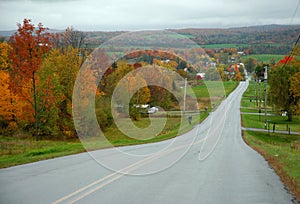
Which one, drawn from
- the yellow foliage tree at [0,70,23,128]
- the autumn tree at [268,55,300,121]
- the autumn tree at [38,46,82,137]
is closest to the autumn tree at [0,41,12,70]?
the autumn tree at [38,46,82,137]

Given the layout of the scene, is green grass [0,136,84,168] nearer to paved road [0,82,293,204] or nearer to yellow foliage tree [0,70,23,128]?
paved road [0,82,293,204]

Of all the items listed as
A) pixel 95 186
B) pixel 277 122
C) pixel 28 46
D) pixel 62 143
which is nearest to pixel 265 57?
pixel 277 122

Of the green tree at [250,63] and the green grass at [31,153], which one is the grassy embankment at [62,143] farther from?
the green tree at [250,63]

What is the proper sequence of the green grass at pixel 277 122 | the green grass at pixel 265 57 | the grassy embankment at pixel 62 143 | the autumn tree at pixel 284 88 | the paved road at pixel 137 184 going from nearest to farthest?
the paved road at pixel 137 184 → the grassy embankment at pixel 62 143 → the green grass at pixel 277 122 → the autumn tree at pixel 284 88 → the green grass at pixel 265 57

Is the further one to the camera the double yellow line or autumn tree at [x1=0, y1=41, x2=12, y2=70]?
autumn tree at [x1=0, y1=41, x2=12, y2=70]

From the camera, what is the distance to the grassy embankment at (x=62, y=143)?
13.9 meters

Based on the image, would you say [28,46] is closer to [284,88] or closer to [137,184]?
[137,184]

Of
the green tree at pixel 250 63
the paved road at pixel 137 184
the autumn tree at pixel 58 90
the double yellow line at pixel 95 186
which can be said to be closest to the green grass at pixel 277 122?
the autumn tree at pixel 58 90

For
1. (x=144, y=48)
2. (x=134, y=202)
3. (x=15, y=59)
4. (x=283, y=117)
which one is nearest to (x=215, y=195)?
(x=134, y=202)

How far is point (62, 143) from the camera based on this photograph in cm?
2362

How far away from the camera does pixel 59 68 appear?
36.7 metres

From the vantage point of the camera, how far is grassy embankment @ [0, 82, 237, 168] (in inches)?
548

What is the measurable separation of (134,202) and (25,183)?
263 centimetres

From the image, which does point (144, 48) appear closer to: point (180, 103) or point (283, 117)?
point (180, 103)
